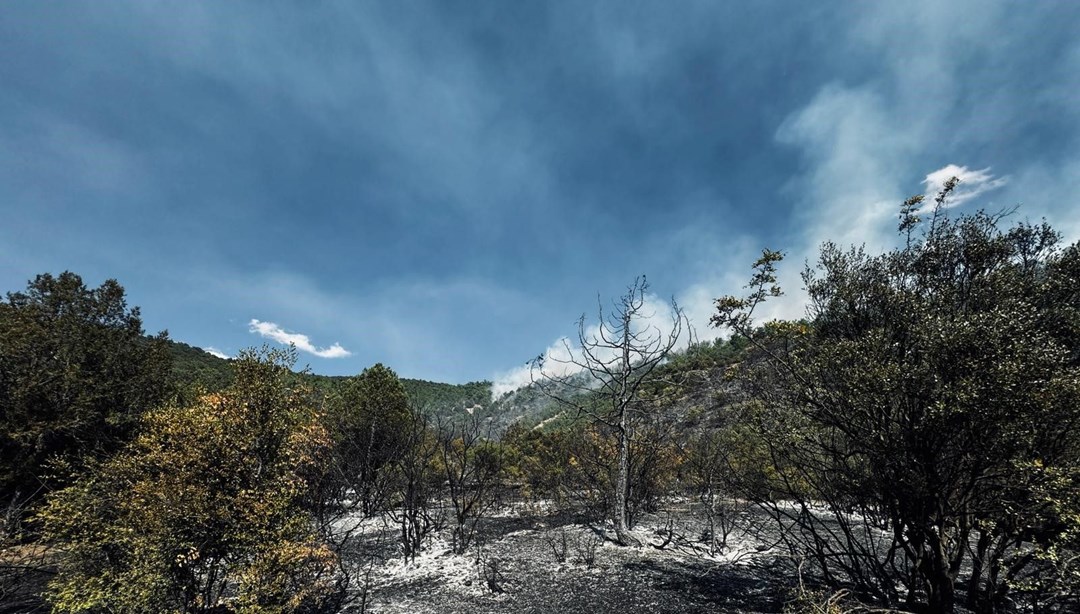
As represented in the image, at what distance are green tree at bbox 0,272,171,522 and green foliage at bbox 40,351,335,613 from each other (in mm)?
10449

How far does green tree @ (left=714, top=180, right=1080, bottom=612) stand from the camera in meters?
7.34

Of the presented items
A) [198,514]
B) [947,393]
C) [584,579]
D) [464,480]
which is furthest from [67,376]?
[947,393]

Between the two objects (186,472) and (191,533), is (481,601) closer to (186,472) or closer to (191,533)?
(191,533)

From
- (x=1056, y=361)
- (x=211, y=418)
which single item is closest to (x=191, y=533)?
(x=211, y=418)

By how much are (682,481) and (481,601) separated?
27.7 m

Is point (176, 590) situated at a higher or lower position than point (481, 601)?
higher

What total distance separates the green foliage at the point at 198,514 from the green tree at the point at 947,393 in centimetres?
1307

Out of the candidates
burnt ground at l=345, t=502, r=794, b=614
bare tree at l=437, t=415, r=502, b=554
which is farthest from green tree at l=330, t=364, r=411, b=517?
burnt ground at l=345, t=502, r=794, b=614

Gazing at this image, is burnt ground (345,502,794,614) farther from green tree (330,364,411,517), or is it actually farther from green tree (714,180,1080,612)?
green tree (330,364,411,517)

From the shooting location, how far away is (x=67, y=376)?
75.7 ft

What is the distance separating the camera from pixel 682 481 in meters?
37.9

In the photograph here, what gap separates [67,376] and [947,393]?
35500 mm

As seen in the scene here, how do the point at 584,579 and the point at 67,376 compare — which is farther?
the point at 67,376

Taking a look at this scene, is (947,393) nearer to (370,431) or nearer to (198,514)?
(198,514)
